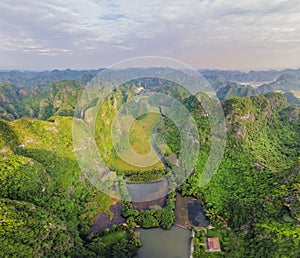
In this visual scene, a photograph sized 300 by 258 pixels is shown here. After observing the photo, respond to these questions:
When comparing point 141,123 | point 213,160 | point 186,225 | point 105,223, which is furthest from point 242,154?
point 141,123

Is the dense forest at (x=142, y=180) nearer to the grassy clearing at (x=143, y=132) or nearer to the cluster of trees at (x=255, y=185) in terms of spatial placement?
the cluster of trees at (x=255, y=185)

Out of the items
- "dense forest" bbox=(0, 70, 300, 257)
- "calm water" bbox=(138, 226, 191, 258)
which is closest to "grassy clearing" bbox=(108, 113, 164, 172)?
"dense forest" bbox=(0, 70, 300, 257)

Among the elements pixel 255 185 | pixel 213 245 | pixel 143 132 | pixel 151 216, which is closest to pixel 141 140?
pixel 143 132

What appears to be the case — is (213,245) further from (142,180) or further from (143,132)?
(143,132)

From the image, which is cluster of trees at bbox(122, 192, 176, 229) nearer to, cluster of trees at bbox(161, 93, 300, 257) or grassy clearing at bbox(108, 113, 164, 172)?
cluster of trees at bbox(161, 93, 300, 257)

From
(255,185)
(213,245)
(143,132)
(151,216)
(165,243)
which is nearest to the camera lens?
(213,245)

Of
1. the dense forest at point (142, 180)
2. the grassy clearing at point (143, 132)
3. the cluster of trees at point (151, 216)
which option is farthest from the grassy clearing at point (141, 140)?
the cluster of trees at point (151, 216)

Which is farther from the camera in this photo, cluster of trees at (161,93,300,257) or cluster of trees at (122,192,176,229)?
cluster of trees at (122,192,176,229)
